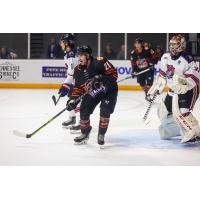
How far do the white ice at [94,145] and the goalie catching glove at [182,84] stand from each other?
542 millimetres

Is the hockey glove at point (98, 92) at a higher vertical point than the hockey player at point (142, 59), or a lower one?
lower

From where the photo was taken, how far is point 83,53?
4164mm

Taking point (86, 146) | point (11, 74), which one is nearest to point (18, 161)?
point (86, 146)

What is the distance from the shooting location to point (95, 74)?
14.0ft

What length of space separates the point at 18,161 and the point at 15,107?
321 centimetres

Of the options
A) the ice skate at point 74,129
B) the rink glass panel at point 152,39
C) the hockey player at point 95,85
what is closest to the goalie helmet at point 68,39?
the hockey player at point 95,85

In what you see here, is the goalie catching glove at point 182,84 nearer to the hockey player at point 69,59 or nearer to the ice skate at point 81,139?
the ice skate at point 81,139

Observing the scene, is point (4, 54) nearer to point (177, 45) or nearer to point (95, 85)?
point (95, 85)

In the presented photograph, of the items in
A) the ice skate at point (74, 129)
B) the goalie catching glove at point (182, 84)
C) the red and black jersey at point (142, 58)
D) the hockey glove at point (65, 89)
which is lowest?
the ice skate at point (74, 129)

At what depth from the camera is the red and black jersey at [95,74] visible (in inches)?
166

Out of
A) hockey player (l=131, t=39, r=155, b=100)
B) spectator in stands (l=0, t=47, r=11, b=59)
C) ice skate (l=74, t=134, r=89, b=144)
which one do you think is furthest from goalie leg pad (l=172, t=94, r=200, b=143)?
spectator in stands (l=0, t=47, r=11, b=59)

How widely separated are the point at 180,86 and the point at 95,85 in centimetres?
75

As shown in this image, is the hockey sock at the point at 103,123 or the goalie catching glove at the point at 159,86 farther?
the goalie catching glove at the point at 159,86

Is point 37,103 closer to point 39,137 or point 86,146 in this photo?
point 39,137
